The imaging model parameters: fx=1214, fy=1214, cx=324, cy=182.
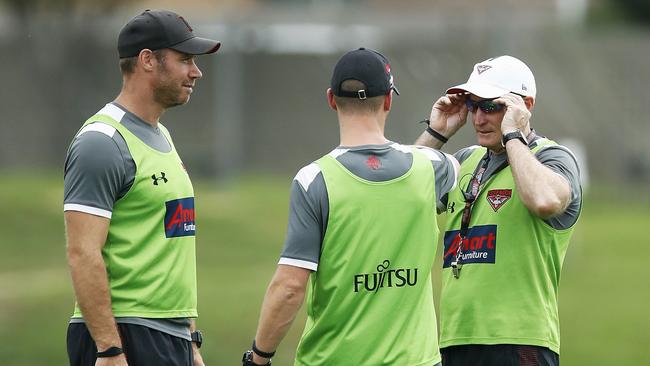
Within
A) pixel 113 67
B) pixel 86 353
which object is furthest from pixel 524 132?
pixel 113 67

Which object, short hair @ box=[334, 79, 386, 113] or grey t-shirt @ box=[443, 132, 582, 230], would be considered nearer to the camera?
short hair @ box=[334, 79, 386, 113]

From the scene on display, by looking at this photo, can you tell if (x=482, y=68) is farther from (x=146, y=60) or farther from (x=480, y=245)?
(x=146, y=60)

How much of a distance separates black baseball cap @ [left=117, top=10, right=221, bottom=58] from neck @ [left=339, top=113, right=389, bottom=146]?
0.84 meters

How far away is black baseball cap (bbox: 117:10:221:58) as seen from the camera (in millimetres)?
6117

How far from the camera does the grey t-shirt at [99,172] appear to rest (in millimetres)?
5719

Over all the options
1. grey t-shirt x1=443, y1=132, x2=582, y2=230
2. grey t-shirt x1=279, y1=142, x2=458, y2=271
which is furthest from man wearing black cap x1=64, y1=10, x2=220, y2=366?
grey t-shirt x1=443, y1=132, x2=582, y2=230

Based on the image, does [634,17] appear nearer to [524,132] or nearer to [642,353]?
[642,353]

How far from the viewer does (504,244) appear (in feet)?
20.4

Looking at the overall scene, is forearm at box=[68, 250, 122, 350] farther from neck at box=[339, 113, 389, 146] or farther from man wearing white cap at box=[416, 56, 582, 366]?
man wearing white cap at box=[416, 56, 582, 366]

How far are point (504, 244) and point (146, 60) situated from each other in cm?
205

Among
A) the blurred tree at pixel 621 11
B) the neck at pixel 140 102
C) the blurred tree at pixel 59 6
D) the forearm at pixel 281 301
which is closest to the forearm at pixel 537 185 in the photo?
the forearm at pixel 281 301

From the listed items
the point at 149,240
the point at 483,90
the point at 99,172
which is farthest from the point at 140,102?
the point at 483,90

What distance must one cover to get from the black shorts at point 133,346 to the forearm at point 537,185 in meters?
1.91

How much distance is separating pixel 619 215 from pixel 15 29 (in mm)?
12291
